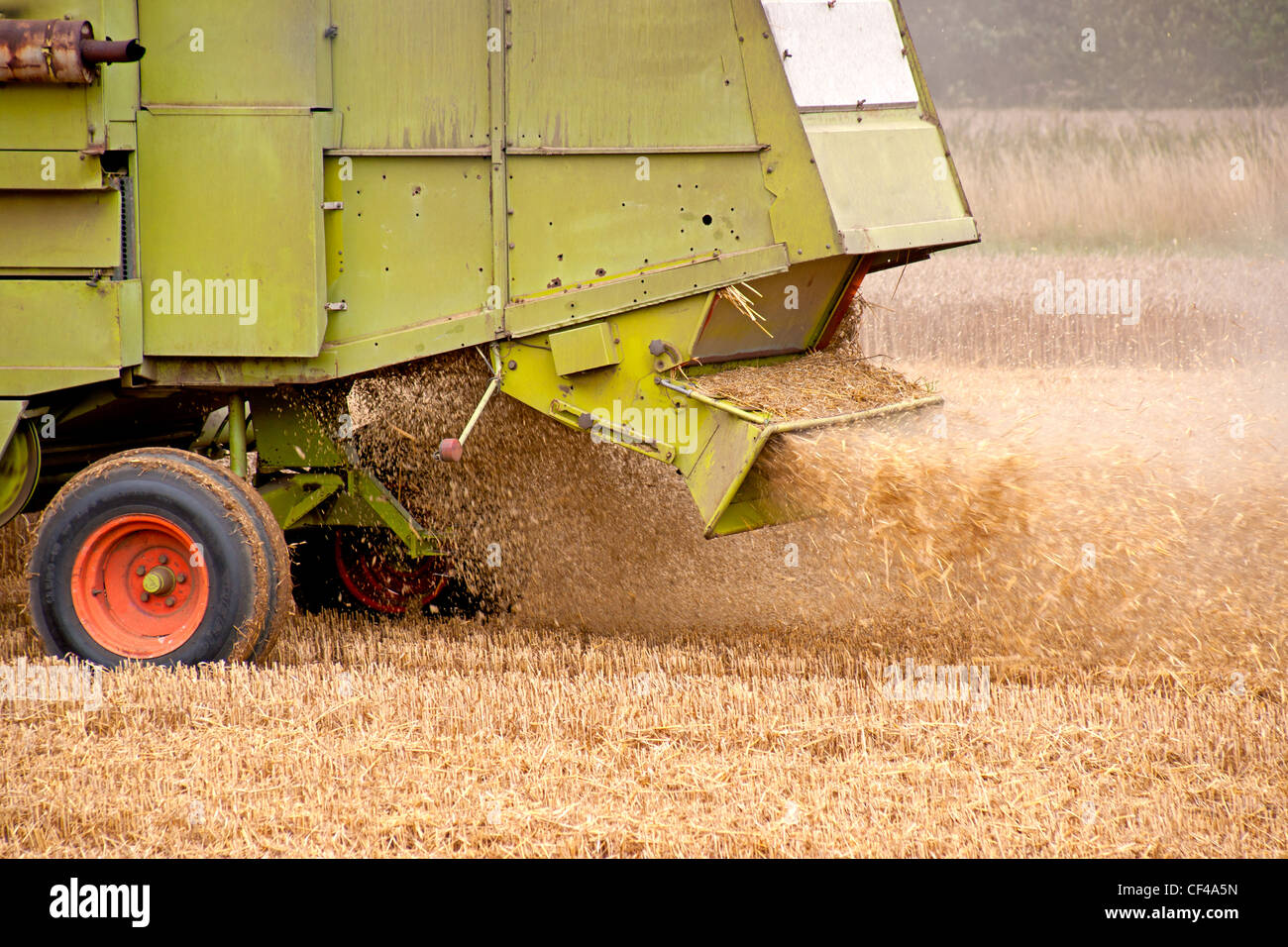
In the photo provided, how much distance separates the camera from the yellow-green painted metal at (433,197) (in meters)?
4.72

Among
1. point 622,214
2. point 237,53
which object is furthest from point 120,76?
point 622,214

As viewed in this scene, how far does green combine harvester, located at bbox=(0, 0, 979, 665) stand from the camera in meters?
4.72

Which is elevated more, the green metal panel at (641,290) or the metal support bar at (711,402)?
the green metal panel at (641,290)

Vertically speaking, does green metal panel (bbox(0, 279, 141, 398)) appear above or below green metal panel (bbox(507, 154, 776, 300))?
below

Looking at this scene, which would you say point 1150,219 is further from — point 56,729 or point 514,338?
point 56,729

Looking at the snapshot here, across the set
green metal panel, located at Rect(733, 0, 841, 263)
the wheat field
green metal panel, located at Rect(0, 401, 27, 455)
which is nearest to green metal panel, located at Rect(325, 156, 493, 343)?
the wheat field

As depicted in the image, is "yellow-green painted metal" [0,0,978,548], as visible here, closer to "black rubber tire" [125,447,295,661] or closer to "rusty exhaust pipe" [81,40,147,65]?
Answer: "rusty exhaust pipe" [81,40,147,65]

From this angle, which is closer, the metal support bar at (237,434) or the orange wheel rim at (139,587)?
the orange wheel rim at (139,587)

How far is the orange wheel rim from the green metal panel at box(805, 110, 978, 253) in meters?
2.78

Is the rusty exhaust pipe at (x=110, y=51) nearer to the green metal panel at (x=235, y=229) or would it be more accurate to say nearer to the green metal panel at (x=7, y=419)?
the green metal panel at (x=235, y=229)

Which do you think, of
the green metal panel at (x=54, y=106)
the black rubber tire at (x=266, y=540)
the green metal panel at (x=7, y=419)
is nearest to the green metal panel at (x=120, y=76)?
the green metal panel at (x=54, y=106)

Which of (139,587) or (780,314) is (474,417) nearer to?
(780,314)

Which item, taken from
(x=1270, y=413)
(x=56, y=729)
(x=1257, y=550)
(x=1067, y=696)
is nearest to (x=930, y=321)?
(x=1270, y=413)

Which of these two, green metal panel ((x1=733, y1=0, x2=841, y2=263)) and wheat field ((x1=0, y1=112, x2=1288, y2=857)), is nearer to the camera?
wheat field ((x1=0, y1=112, x2=1288, y2=857))
